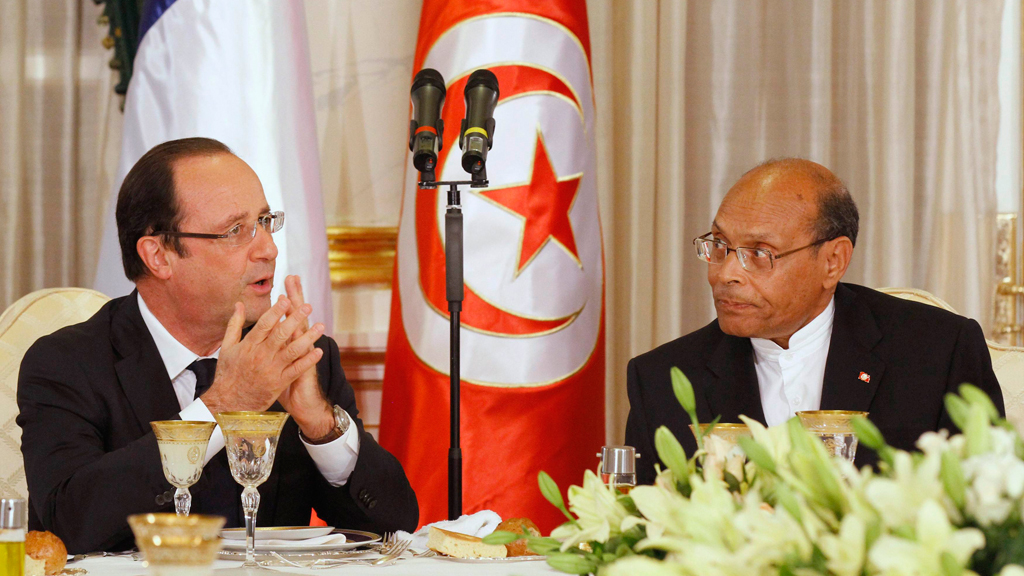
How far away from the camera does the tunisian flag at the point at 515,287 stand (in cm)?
285

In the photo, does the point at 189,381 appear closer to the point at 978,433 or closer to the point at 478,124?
the point at 478,124

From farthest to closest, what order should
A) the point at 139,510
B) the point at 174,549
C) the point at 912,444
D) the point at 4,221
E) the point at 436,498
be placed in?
the point at 4,221, the point at 436,498, the point at 912,444, the point at 139,510, the point at 174,549

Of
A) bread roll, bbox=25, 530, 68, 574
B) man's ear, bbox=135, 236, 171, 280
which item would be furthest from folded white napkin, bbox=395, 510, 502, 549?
man's ear, bbox=135, 236, 171, 280

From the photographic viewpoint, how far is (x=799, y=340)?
2.42 metres

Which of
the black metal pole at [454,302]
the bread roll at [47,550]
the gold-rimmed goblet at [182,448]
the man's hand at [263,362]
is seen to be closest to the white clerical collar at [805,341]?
the black metal pole at [454,302]

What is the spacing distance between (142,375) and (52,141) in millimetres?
1946

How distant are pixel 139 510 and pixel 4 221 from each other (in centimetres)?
215

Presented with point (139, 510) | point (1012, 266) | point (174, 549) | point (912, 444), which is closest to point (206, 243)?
point (139, 510)

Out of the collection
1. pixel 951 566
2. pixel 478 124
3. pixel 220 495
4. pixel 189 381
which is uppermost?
pixel 478 124

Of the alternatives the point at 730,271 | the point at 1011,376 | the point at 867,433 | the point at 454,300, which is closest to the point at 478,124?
the point at 454,300

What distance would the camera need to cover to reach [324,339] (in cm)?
231

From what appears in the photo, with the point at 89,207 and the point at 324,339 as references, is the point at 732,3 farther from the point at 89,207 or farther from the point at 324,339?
the point at 89,207

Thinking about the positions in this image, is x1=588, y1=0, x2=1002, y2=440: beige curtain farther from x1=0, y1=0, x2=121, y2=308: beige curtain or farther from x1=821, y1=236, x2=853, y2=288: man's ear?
x1=0, y1=0, x2=121, y2=308: beige curtain

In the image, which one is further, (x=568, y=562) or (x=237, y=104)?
(x=237, y=104)
